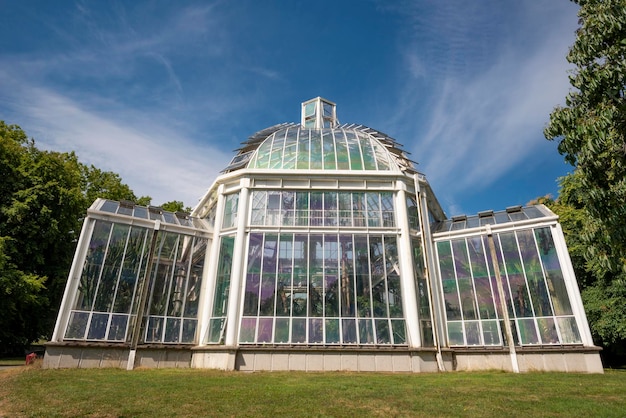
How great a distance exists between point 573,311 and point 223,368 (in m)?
17.5

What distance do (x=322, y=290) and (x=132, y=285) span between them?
401 inches

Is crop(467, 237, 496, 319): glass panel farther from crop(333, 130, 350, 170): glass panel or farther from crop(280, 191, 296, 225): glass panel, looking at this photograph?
crop(280, 191, 296, 225): glass panel

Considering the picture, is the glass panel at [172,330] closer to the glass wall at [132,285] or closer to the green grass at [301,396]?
the glass wall at [132,285]

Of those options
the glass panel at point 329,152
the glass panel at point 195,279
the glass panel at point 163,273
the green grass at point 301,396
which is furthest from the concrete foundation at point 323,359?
the glass panel at point 329,152

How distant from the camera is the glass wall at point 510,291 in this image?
19.1 metres

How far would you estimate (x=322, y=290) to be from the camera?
20.1 meters

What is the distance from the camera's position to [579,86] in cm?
1035

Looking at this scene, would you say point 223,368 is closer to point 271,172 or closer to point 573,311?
point 271,172

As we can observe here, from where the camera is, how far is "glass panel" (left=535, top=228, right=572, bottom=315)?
1909 centimetres

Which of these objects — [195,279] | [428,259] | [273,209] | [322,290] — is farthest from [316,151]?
[195,279]

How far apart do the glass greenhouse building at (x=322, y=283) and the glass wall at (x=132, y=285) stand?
0.06 m

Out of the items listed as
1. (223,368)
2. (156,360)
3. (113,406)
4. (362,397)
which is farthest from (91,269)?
(362,397)

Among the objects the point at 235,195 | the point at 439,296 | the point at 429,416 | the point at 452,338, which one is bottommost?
the point at 429,416

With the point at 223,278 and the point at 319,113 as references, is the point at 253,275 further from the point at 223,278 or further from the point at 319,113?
the point at 319,113
